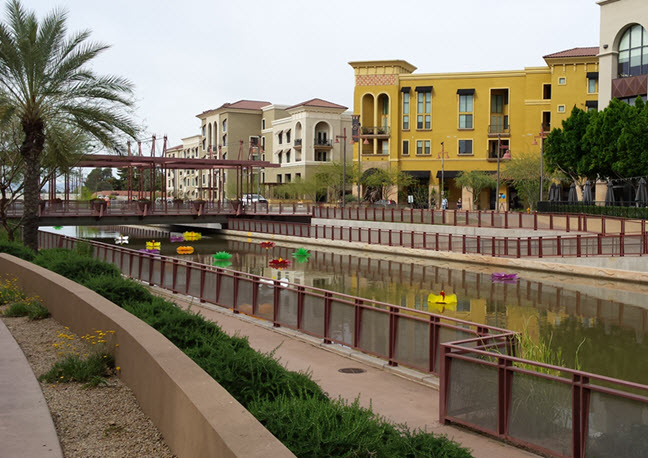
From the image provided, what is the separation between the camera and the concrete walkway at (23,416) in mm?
5980

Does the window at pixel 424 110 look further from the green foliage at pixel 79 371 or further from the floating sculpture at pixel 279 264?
the green foliage at pixel 79 371

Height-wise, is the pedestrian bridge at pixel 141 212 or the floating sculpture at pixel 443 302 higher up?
the pedestrian bridge at pixel 141 212

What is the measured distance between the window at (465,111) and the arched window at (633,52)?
87.5ft

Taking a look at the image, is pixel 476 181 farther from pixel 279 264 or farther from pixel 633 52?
pixel 279 264

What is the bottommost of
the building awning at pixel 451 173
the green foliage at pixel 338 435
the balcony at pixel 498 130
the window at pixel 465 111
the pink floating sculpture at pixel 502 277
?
the pink floating sculpture at pixel 502 277

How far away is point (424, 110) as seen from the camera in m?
81.3

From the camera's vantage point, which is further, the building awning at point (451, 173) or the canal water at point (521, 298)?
the building awning at point (451, 173)

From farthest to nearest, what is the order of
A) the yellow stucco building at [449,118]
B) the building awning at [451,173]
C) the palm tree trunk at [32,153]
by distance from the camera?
the building awning at [451,173], the yellow stucco building at [449,118], the palm tree trunk at [32,153]

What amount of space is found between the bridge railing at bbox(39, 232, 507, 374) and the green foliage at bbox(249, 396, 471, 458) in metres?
4.80

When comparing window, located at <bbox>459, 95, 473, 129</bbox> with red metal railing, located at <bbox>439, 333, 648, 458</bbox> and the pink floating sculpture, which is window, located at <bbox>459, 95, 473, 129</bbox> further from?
red metal railing, located at <bbox>439, 333, 648, 458</bbox>

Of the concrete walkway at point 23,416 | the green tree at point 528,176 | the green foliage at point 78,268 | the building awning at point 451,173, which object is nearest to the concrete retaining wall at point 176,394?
the concrete walkway at point 23,416

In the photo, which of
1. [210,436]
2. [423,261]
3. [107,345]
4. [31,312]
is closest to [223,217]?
[423,261]

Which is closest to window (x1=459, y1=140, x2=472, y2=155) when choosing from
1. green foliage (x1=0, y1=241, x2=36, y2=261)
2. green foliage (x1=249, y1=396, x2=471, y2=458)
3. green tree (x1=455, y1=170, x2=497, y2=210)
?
green tree (x1=455, y1=170, x2=497, y2=210)

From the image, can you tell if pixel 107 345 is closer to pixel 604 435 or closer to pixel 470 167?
pixel 604 435
